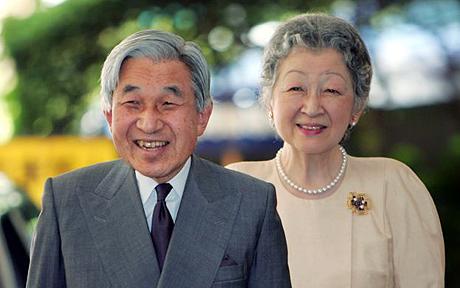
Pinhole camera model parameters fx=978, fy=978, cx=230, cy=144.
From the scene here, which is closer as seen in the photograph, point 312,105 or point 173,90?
point 173,90

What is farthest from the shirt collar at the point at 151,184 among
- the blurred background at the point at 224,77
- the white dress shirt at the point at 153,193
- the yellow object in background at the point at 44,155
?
the yellow object in background at the point at 44,155

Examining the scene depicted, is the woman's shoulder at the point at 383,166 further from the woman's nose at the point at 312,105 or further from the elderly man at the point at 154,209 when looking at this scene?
the elderly man at the point at 154,209

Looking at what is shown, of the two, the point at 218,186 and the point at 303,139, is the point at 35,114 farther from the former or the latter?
the point at 218,186

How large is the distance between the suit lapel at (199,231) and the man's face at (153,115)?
0.10m

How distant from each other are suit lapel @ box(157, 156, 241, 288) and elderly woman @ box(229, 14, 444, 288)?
0.52 meters

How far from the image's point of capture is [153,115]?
6.04 feet

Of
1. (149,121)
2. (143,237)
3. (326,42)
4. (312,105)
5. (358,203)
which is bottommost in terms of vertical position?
(143,237)

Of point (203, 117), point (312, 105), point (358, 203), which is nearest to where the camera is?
point (203, 117)

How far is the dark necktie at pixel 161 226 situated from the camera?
6.22 feet

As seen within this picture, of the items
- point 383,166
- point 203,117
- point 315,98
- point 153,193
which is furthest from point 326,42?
point 153,193

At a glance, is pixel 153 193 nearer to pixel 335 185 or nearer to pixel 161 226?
pixel 161 226

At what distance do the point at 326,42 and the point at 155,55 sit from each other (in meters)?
0.71

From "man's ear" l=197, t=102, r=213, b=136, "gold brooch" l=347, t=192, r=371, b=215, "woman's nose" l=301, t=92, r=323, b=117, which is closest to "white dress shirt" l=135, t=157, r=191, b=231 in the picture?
"man's ear" l=197, t=102, r=213, b=136

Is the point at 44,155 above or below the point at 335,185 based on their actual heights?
above
